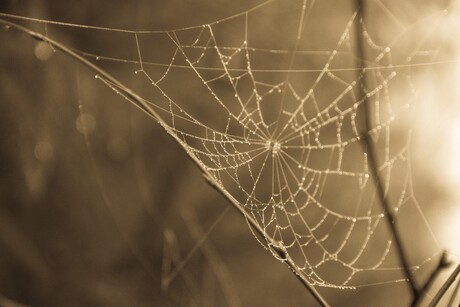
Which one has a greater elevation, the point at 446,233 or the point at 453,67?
the point at 453,67

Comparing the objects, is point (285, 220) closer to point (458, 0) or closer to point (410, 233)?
point (410, 233)

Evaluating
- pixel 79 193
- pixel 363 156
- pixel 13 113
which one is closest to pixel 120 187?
pixel 79 193

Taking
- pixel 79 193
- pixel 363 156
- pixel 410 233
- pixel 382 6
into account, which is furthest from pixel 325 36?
pixel 79 193

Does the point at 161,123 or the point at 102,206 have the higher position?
the point at 161,123

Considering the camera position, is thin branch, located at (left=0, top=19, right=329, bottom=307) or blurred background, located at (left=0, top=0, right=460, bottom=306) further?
blurred background, located at (left=0, top=0, right=460, bottom=306)

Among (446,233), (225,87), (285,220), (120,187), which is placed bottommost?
(446,233)

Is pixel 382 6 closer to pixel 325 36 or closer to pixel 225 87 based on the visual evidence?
pixel 325 36

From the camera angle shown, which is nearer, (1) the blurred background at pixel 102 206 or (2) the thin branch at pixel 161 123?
(2) the thin branch at pixel 161 123

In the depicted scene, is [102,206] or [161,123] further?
[102,206]

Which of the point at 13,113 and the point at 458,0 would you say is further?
the point at 13,113
